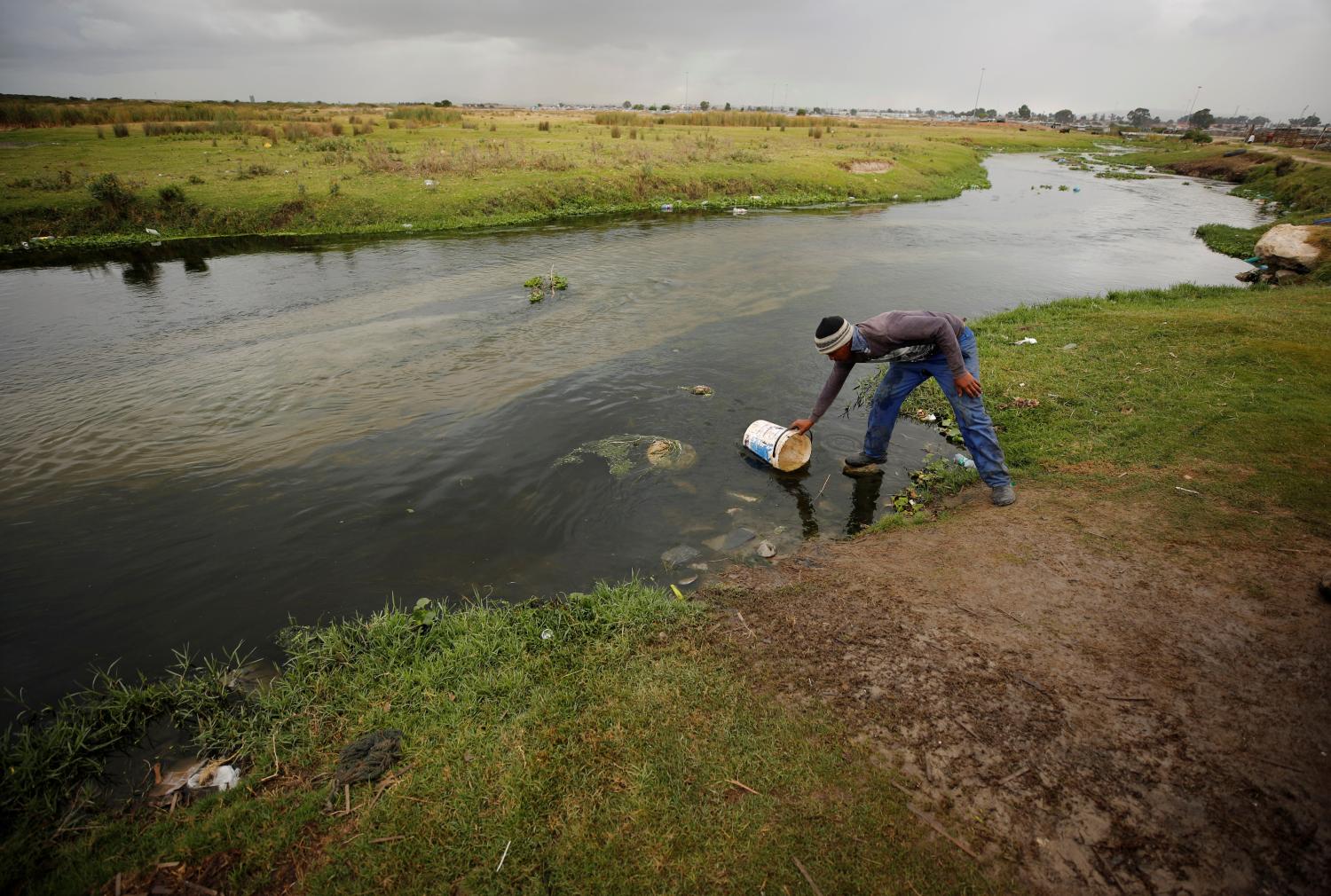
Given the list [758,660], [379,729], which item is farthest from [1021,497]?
[379,729]

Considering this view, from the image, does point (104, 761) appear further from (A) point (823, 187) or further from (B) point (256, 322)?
(A) point (823, 187)

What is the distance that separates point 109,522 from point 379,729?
5938mm

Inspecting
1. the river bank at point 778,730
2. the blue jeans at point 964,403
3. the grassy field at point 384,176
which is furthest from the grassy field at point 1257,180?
the river bank at point 778,730

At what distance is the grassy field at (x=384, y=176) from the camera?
24.3m

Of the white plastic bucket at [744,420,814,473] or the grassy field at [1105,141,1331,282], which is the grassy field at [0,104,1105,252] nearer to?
the grassy field at [1105,141,1331,282]

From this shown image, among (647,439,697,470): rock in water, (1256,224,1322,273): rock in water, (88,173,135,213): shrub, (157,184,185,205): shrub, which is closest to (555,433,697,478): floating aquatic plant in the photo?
(647,439,697,470): rock in water

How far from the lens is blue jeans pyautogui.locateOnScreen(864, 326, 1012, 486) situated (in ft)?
23.9

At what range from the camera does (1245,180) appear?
43906 millimetres

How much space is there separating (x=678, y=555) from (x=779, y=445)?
249 cm

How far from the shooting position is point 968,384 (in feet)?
23.2

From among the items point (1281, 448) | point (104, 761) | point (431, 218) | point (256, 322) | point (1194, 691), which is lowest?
point (104, 761)

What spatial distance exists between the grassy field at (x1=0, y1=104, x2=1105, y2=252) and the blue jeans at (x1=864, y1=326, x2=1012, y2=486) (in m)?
24.3

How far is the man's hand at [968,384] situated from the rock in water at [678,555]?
12.9ft

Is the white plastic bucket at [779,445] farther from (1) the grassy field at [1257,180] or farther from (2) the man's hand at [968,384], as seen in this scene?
(1) the grassy field at [1257,180]
